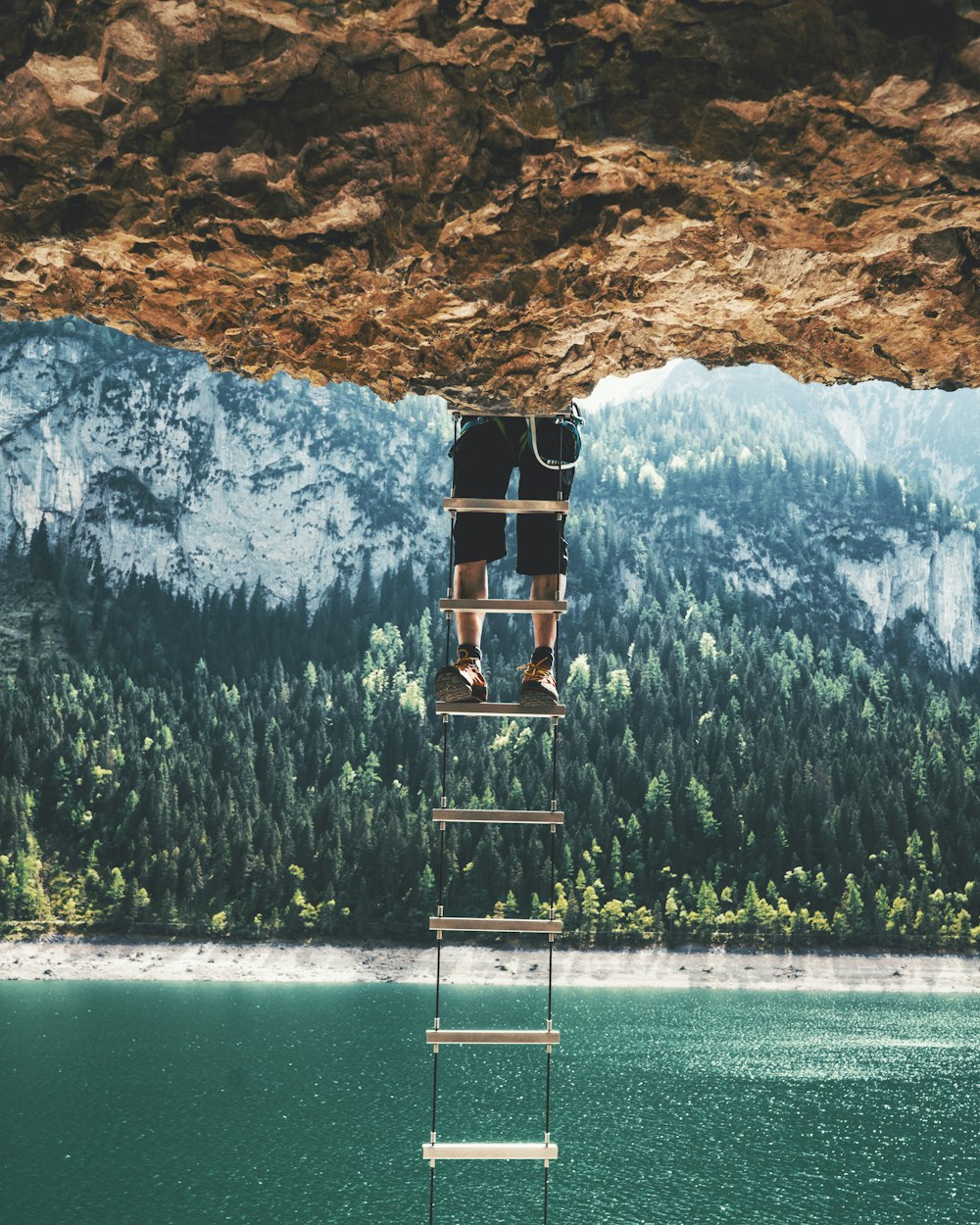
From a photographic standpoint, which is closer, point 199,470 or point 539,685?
point 539,685

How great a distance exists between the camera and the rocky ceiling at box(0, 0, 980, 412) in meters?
3.91

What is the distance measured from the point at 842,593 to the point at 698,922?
7162 centimetres

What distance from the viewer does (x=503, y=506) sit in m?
6.73

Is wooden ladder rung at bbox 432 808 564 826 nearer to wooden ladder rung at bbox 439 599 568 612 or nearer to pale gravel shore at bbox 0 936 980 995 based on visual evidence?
wooden ladder rung at bbox 439 599 568 612

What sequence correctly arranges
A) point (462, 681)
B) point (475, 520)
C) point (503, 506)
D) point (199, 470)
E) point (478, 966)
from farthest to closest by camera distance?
1. point (199, 470)
2. point (478, 966)
3. point (475, 520)
4. point (462, 681)
5. point (503, 506)

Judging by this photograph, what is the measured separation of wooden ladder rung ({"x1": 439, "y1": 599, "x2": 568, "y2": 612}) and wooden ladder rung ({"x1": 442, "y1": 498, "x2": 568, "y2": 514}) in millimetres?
514

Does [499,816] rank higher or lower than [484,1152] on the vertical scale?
higher

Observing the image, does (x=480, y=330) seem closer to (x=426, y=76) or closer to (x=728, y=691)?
(x=426, y=76)

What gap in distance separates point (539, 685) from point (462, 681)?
1.47ft

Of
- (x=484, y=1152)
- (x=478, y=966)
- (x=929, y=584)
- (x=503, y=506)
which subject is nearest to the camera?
(x=484, y=1152)

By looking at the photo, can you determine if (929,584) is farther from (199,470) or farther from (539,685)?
(539,685)

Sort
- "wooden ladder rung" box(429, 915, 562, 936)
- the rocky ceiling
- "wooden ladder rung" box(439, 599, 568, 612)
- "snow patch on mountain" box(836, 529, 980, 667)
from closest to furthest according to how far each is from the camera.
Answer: the rocky ceiling, "wooden ladder rung" box(429, 915, 562, 936), "wooden ladder rung" box(439, 599, 568, 612), "snow patch on mountain" box(836, 529, 980, 667)

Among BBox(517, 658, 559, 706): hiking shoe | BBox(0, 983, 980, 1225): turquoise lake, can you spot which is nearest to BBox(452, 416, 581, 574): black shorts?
BBox(517, 658, 559, 706): hiking shoe

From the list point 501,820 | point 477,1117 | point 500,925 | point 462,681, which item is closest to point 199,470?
point 477,1117
